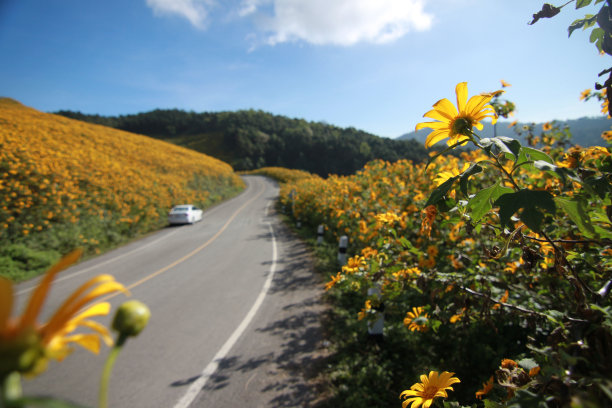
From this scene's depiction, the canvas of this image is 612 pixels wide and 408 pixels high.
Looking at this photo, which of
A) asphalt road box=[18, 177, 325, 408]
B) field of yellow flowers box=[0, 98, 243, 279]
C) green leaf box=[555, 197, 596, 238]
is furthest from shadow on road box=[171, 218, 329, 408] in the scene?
field of yellow flowers box=[0, 98, 243, 279]

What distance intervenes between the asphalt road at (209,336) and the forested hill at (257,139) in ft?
165

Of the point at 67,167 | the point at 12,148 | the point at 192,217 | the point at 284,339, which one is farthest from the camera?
the point at 192,217

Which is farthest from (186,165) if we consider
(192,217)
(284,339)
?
(284,339)

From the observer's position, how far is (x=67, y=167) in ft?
40.7

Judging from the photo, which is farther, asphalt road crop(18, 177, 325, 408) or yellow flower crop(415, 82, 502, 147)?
asphalt road crop(18, 177, 325, 408)

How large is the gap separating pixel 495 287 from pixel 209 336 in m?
3.66

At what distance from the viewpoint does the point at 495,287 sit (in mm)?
2279

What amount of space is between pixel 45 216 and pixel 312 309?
9.47 metres

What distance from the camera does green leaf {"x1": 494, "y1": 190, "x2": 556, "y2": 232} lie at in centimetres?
73

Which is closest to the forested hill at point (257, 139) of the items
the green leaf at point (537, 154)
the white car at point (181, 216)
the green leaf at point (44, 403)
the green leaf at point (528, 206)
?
the white car at point (181, 216)

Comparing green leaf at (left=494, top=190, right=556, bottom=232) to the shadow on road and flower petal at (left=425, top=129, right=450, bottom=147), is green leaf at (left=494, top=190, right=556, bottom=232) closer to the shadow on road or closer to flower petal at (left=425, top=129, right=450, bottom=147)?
flower petal at (left=425, top=129, right=450, bottom=147)

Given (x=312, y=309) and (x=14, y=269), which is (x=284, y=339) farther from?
(x=14, y=269)

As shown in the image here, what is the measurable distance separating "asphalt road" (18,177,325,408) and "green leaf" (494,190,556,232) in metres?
2.72

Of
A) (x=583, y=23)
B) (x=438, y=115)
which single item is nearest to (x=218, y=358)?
(x=438, y=115)
